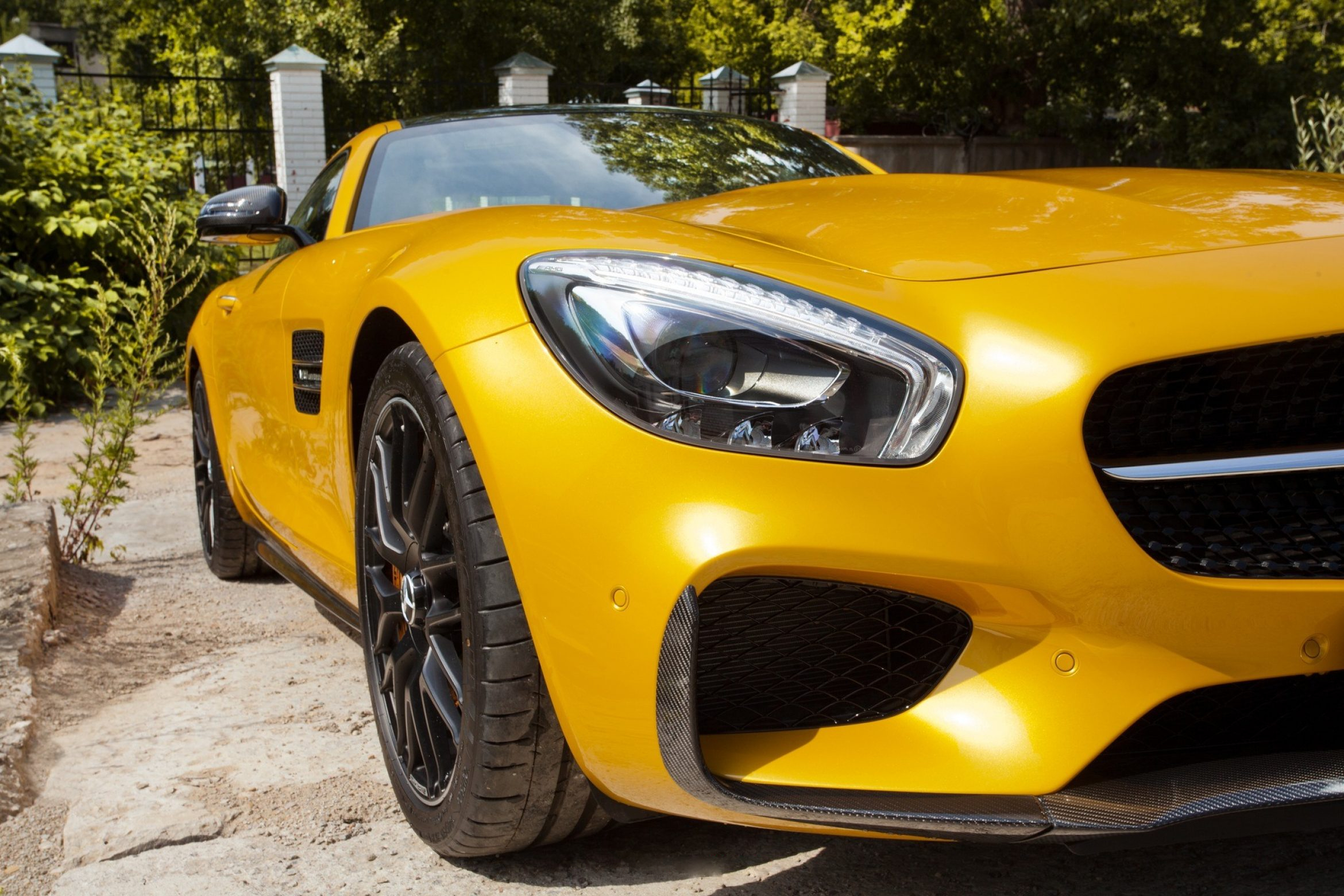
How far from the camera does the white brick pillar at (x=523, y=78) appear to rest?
14586 millimetres

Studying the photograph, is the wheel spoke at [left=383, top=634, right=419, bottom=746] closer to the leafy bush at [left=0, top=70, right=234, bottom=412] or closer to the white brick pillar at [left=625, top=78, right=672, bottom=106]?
the leafy bush at [left=0, top=70, right=234, bottom=412]

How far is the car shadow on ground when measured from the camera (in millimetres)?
1853

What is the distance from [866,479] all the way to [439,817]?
89cm

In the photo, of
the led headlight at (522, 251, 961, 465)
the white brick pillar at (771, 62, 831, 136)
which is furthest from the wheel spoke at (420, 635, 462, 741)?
the white brick pillar at (771, 62, 831, 136)

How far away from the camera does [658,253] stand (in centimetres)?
170

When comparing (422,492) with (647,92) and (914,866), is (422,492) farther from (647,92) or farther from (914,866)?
(647,92)

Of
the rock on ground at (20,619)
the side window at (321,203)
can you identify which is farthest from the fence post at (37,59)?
the side window at (321,203)

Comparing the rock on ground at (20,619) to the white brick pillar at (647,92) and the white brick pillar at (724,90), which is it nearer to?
the white brick pillar at (724,90)

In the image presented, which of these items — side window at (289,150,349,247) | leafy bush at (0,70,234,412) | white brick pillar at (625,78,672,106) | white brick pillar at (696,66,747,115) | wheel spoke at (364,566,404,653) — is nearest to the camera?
wheel spoke at (364,566,404,653)

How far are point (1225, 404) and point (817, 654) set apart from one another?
1.93 feet

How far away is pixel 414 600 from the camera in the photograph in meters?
1.99

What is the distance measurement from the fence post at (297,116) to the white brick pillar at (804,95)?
19.5ft

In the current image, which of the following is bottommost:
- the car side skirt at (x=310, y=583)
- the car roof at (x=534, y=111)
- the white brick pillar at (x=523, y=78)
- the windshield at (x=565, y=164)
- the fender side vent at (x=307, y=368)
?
the car side skirt at (x=310, y=583)

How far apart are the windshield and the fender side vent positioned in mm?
489
